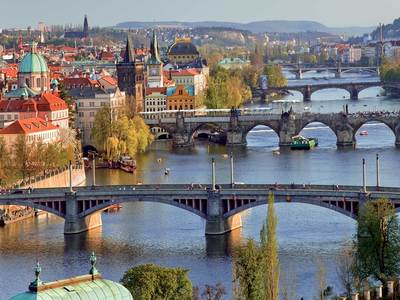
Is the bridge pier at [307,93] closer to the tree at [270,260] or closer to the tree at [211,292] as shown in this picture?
the tree at [211,292]

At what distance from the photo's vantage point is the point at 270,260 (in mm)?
28078

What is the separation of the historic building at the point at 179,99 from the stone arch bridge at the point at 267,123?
23.8 ft

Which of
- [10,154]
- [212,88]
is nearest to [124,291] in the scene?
[10,154]

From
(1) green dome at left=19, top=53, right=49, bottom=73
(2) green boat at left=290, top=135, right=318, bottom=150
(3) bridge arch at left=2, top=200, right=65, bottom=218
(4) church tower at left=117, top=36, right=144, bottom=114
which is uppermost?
(1) green dome at left=19, top=53, right=49, bottom=73

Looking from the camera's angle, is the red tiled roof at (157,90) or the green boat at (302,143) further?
the red tiled roof at (157,90)

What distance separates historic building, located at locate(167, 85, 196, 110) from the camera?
78.9 metres

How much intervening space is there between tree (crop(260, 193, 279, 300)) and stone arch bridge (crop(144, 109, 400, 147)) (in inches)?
1456

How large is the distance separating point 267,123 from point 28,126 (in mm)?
16105

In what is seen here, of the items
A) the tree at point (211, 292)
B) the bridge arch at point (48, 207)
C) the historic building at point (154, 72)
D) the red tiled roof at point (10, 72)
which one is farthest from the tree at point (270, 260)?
the historic building at point (154, 72)

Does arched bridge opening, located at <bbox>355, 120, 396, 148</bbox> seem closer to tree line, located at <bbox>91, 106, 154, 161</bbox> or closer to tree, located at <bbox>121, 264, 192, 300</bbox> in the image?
tree line, located at <bbox>91, 106, 154, 161</bbox>

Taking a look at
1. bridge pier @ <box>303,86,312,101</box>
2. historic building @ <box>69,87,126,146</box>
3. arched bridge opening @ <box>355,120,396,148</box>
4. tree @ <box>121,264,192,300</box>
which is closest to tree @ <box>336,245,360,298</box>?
tree @ <box>121,264,192,300</box>

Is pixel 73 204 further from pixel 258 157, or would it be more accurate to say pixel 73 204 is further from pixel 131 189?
pixel 258 157

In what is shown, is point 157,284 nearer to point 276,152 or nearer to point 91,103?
point 276,152

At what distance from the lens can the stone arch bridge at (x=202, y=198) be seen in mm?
37719
